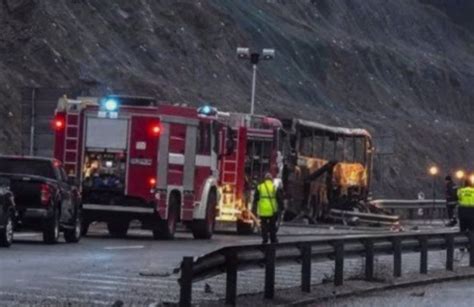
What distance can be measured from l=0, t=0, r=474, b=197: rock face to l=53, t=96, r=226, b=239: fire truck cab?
42.8 feet

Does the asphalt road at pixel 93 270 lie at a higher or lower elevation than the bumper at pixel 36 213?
lower

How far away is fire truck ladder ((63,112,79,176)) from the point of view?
32.9 metres

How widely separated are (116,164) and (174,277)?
38.9 feet

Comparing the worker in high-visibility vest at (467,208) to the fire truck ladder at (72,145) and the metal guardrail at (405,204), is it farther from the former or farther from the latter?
the metal guardrail at (405,204)

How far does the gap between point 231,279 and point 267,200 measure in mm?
12685

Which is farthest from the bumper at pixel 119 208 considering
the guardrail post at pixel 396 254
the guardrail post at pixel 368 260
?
the guardrail post at pixel 368 260

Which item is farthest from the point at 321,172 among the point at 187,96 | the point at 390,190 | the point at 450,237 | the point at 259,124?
the point at 450,237

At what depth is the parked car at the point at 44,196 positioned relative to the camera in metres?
28.8

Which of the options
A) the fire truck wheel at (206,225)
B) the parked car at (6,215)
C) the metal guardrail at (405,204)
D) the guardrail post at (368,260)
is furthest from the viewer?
the metal guardrail at (405,204)

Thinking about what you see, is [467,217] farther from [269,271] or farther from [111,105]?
[269,271]

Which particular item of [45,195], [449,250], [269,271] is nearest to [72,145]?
[45,195]

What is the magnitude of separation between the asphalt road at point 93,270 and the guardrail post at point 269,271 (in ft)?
3.97

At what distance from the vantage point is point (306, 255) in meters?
19.4

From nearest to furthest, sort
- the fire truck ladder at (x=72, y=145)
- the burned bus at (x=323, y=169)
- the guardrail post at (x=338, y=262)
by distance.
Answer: the guardrail post at (x=338, y=262) < the fire truck ladder at (x=72, y=145) < the burned bus at (x=323, y=169)
